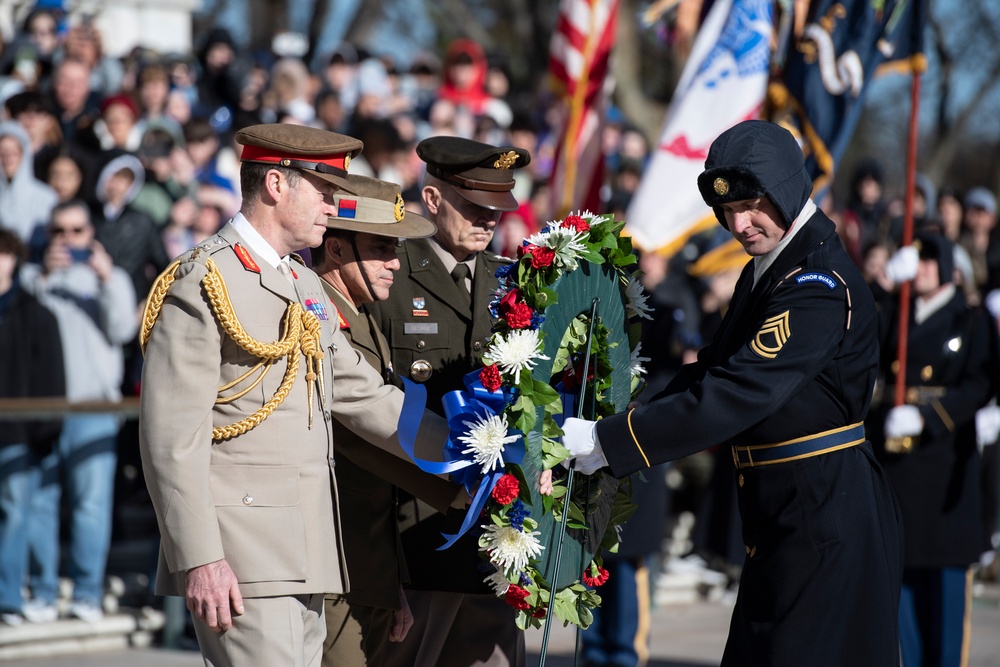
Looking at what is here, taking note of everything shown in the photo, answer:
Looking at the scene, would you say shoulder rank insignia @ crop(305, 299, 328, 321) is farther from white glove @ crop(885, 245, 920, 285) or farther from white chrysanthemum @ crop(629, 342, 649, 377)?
white glove @ crop(885, 245, 920, 285)

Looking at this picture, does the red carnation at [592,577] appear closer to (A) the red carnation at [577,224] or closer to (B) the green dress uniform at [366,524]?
(B) the green dress uniform at [366,524]

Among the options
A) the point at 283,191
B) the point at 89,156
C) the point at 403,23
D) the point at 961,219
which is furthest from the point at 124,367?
the point at 403,23

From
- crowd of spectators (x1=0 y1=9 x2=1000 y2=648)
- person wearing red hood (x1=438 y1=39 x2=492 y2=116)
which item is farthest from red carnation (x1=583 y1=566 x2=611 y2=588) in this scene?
person wearing red hood (x1=438 y1=39 x2=492 y2=116)

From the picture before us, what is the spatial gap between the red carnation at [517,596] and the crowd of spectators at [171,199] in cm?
400

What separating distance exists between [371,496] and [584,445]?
82 centimetres

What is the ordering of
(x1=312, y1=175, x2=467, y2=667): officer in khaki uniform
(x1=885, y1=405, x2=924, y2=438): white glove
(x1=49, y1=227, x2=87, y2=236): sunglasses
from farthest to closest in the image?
(x1=49, y1=227, x2=87, y2=236): sunglasses, (x1=885, y1=405, x2=924, y2=438): white glove, (x1=312, y1=175, x2=467, y2=667): officer in khaki uniform

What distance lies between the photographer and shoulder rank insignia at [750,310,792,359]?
3998mm

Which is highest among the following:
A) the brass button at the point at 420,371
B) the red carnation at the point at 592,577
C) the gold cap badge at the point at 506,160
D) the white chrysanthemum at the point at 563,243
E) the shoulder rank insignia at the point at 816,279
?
the gold cap badge at the point at 506,160

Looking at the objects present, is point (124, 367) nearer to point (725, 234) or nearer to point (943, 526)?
point (725, 234)

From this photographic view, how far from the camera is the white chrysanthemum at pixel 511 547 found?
402cm

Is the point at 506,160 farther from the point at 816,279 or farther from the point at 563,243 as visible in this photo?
the point at 816,279

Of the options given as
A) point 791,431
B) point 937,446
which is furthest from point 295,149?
point 937,446

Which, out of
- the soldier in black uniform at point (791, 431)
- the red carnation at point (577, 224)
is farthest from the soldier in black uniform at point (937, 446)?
the red carnation at point (577, 224)

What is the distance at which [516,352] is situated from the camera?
3.99 m
